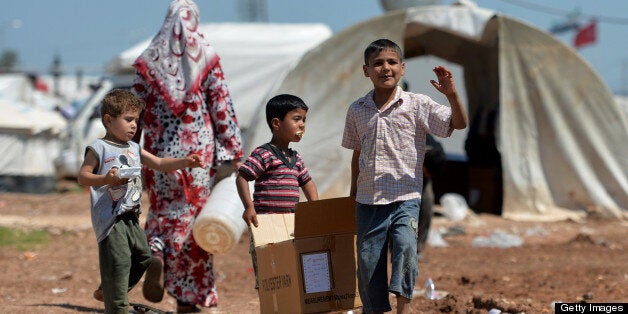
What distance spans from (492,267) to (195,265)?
326 cm

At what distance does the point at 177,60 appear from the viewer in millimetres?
5863

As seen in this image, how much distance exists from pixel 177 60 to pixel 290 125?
1.52m

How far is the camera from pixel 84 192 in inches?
661

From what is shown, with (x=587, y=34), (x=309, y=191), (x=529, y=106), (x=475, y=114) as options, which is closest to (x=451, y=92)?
(x=309, y=191)

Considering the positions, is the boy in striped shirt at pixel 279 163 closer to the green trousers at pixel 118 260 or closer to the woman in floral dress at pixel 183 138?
the green trousers at pixel 118 260

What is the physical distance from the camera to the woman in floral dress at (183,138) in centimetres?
573

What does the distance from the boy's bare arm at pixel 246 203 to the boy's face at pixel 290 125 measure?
31 cm

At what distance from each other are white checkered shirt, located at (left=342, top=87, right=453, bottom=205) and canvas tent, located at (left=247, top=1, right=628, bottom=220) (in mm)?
6798

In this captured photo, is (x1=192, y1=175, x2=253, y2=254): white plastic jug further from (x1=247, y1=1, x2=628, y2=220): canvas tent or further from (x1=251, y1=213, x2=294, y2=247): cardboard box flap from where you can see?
(x1=247, y1=1, x2=628, y2=220): canvas tent


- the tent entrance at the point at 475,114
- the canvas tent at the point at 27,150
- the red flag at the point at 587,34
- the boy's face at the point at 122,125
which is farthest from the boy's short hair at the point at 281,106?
the red flag at the point at 587,34

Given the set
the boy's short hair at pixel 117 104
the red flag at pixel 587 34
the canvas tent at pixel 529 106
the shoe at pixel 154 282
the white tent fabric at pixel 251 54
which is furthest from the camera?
the red flag at pixel 587 34

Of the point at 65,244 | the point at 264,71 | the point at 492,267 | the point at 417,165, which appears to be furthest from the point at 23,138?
the point at 417,165

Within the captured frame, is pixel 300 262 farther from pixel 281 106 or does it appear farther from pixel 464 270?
pixel 464 270

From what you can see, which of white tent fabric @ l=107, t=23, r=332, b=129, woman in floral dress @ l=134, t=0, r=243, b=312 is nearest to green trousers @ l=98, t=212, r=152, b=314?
woman in floral dress @ l=134, t=0, r=243, b=312
